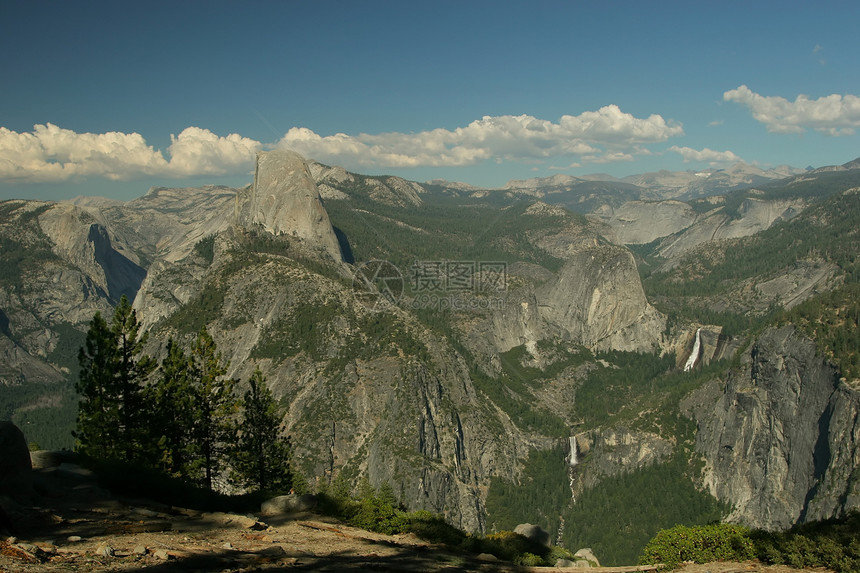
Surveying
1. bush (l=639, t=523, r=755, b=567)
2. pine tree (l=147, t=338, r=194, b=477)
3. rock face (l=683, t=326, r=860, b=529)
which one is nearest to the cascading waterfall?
rock face (l=683, t=326, r=860, b=529)

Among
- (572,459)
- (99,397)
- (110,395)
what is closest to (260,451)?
(110,395)

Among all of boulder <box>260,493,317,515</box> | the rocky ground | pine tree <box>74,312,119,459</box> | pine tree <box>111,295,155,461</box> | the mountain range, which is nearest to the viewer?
the rocky ground

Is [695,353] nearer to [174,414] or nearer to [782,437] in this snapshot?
[782,437]

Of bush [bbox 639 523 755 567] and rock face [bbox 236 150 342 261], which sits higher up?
rock face [bbox 236 150 342 261]

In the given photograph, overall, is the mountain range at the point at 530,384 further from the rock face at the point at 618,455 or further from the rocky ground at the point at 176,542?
the rocky ground at the point at 176,542

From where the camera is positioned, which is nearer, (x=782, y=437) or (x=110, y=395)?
(x=110, y=395)

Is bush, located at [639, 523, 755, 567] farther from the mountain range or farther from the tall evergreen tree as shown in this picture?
the mountain range

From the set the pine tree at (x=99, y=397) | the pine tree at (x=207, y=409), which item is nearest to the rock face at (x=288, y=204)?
the pine tree at (x=207, y=409)
